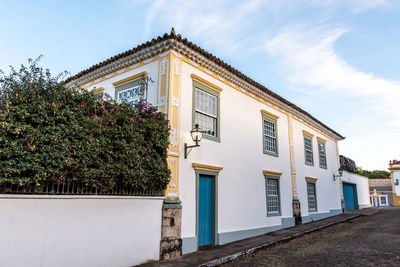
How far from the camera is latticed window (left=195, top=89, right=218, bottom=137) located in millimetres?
8344

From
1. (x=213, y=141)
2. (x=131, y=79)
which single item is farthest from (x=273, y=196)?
(x=131, y=79)

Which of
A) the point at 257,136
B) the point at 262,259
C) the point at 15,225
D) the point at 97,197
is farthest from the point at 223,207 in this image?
the point at 15,225

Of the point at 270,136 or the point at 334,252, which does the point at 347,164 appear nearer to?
the point at 270,136

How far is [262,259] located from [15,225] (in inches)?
209

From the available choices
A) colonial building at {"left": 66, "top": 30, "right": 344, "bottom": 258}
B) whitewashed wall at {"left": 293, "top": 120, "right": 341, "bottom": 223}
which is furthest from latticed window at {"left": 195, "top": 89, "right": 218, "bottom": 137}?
whitewashed wall at {"left": 293, "top": 120, "right": 341, "bottom": 223}

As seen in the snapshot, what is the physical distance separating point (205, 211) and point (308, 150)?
29.2ft

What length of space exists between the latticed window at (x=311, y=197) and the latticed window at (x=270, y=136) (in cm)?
408

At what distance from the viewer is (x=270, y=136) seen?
11.4m

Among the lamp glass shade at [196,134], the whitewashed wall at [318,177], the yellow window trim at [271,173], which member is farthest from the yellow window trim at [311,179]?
the lamp glass shade at [196,134]

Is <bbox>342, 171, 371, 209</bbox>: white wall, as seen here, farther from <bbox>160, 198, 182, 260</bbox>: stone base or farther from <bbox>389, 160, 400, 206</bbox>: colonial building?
<bbox>160, 198, 182, 260</bbox>: stone base

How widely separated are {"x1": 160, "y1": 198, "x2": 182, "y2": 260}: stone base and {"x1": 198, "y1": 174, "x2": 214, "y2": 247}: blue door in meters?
1.02

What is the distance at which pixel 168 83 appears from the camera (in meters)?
7.45

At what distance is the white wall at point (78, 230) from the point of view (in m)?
4.22

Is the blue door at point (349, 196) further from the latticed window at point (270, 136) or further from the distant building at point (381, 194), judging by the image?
the distant building at point (381, 194)
